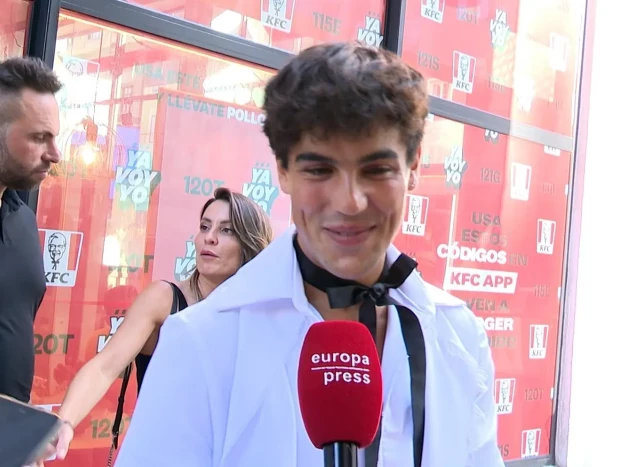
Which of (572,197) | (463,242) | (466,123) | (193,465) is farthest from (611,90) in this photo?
(193,465)

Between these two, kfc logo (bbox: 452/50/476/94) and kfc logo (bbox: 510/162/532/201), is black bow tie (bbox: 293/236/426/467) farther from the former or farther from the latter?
kfc logo (bbox: 510/162/532/201)

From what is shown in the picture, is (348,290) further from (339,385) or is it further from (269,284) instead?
(339,385)

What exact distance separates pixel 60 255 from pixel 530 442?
3.98 metres

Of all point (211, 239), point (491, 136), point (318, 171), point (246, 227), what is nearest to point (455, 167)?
point (491, 136)

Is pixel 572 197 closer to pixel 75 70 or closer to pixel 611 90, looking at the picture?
pixel 611 90

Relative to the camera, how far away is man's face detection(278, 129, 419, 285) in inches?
52.4

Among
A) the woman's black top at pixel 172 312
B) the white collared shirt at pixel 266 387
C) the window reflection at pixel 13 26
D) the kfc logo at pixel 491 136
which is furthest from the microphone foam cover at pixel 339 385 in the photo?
the kfc logo at pixel 491 136

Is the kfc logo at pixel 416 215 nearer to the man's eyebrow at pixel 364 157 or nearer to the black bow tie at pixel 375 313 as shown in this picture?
the black bow tie at pixel 375 313

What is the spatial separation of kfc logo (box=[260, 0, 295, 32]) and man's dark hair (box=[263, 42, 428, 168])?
129 inches

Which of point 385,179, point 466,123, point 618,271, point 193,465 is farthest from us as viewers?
point 618,271

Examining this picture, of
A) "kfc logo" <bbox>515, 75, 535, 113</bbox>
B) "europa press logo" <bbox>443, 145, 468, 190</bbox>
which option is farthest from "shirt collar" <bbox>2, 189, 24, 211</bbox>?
"kfc logo" <bbox>515, 75, 535, 113</bbox>

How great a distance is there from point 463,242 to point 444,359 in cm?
428

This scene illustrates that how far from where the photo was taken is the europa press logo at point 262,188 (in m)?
4.49

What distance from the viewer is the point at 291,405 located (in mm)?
1284
